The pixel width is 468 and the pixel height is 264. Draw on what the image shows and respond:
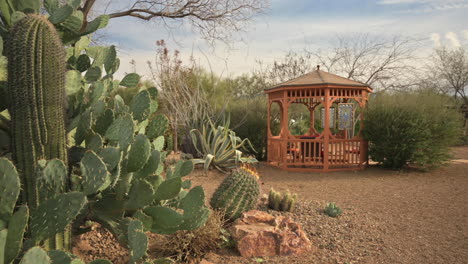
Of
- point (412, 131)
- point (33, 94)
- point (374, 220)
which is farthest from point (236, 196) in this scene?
point (412, 131)

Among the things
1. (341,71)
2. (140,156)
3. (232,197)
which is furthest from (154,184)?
(341,71)

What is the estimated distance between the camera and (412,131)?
9.03 meters

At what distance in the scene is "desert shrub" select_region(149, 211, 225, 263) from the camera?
3.38 m

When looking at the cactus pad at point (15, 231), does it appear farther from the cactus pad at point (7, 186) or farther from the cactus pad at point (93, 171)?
the cactus pad at point (93, 171)

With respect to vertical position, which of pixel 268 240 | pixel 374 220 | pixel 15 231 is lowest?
pixel 374 220

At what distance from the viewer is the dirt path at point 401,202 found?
402cm

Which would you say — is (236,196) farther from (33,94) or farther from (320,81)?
(320,81)

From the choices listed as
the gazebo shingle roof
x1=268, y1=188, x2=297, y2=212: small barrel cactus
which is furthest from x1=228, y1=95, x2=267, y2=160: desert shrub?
x1=268, y1=188, x2=297, y2=212: small barrel cactus

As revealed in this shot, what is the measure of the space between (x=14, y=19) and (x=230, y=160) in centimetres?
688

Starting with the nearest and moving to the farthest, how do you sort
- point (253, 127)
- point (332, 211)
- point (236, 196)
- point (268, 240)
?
point (268, 240)
point (236, 196)
point (332, 211)
point (253, 127)

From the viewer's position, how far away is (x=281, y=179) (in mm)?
8484

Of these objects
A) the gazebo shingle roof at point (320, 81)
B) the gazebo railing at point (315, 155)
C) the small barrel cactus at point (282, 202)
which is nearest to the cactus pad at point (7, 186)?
the small barrel cactus at point (282, 202)

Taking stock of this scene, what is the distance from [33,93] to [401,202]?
19.6 feet

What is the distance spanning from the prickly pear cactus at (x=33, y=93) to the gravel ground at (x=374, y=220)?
5.26 ft
